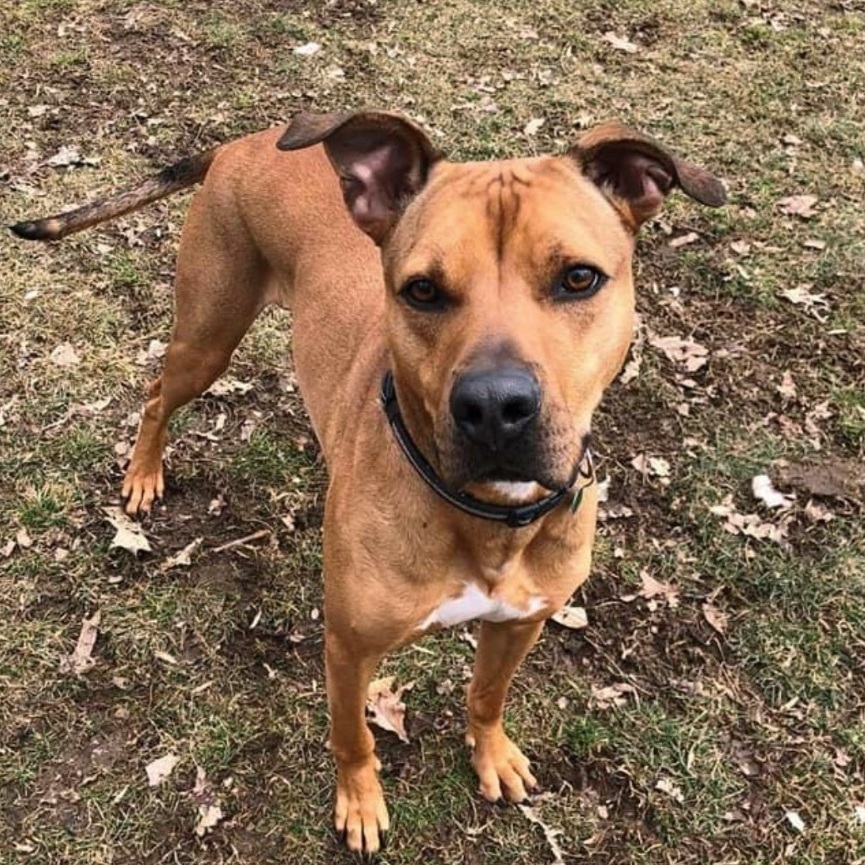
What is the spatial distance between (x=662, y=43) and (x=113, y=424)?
533 centimetres

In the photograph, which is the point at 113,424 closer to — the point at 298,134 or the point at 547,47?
the point at 298,134

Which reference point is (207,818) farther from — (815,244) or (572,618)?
(815,244)

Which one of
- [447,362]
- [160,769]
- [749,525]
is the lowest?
[160,769]

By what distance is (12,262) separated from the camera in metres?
6.52

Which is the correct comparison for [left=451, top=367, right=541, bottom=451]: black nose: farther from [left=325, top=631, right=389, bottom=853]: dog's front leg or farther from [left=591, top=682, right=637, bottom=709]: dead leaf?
[left=591, top=682, right=637, bottom=709]: dead leaf

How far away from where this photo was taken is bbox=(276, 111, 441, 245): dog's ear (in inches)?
129

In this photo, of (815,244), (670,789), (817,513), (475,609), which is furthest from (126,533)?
(815,244)

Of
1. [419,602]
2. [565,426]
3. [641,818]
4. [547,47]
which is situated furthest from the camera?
[547,47]

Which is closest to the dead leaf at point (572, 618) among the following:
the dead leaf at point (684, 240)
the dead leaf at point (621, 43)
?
the dead leaf at point (684, 240)

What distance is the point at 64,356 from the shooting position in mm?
6035

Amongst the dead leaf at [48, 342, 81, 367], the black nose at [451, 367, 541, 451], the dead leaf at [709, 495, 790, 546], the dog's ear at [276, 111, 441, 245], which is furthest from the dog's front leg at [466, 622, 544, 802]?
the dead leaf at [48, 342, 81, 367]

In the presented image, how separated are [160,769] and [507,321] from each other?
2661 mm

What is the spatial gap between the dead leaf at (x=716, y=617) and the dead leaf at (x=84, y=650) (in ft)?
9.07

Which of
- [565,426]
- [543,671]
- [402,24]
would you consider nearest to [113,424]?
[543,671]
